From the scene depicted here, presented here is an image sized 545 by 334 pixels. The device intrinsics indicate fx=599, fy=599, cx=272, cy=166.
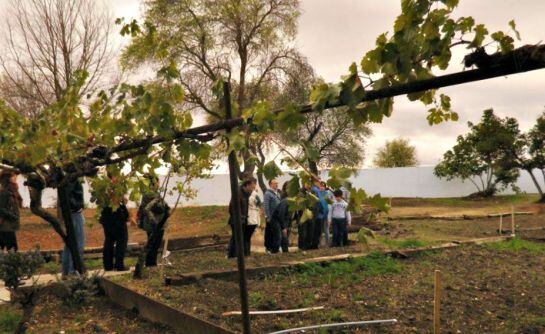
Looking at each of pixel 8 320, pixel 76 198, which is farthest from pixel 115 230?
pixel 8 320

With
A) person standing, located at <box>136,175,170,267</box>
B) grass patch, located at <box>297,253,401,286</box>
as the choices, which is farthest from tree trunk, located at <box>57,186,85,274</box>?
grass patch, located at <box>297,253,401,286</box>

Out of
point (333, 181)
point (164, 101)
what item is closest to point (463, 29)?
point (333, 181)

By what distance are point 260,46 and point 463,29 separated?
28.4 meters

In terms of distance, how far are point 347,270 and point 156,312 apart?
323cm

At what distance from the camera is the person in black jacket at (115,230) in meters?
10.1

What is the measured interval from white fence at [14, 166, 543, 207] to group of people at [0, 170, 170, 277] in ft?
97.6

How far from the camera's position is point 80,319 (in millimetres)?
7133

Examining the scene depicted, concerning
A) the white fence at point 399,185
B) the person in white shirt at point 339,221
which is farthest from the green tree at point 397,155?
the person in white shirt at point 339,221

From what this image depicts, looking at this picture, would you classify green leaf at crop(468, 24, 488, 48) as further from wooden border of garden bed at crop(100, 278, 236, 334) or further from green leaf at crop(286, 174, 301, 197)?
wooden border of garden bed at crop(100, 278, 236, 334)

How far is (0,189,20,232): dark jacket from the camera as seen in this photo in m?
10.7

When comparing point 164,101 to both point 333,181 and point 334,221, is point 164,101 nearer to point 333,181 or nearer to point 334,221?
point 333,181

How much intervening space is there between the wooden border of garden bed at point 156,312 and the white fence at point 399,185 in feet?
108

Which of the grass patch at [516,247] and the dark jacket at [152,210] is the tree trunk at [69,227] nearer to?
the dark jacket at [152,210]

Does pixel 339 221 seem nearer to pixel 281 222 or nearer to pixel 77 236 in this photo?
pixel 281 222
